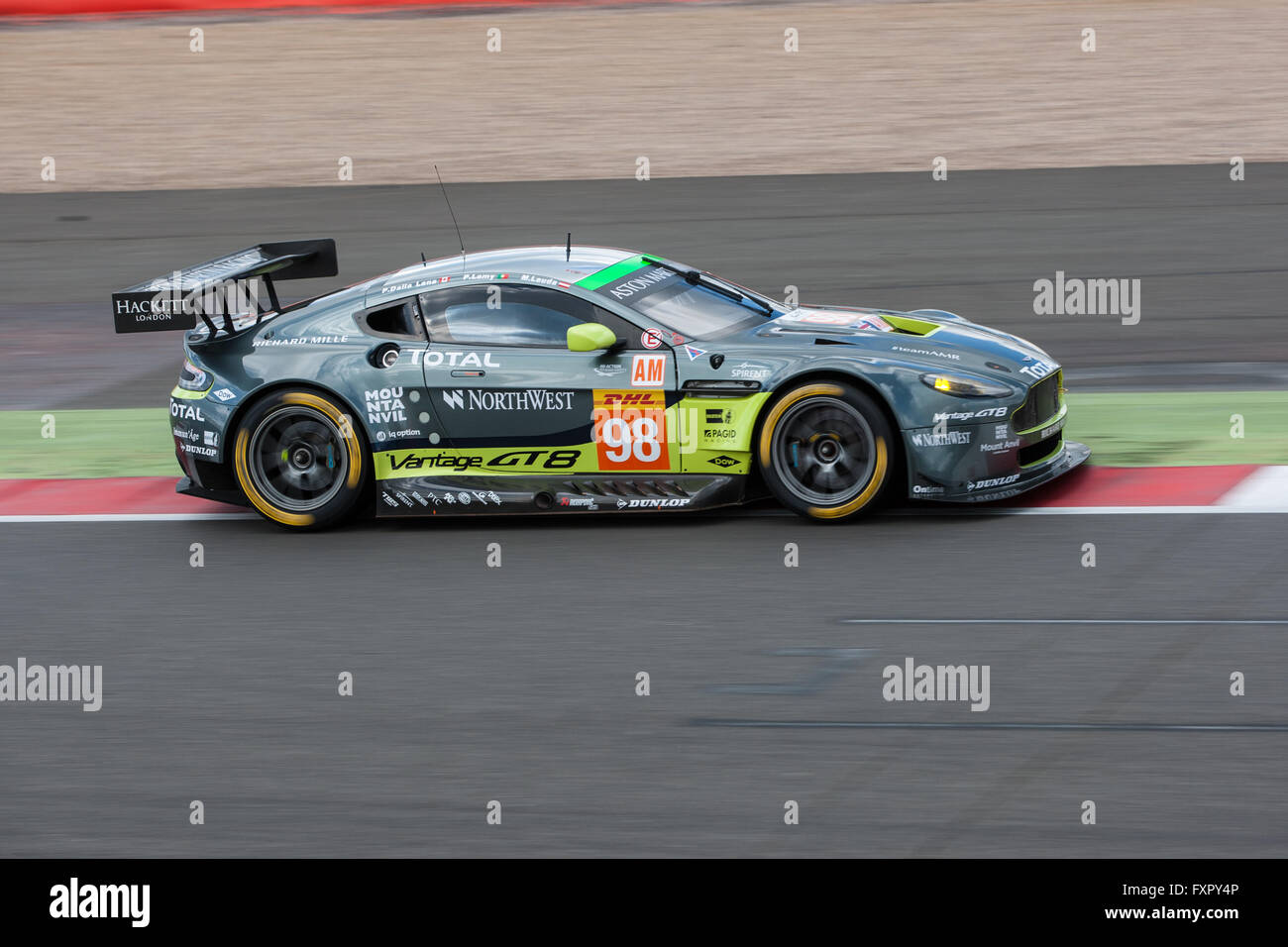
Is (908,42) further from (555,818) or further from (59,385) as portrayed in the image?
(555,818)

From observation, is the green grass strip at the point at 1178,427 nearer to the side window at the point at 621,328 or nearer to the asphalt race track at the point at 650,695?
the asphalt race track at the point at 650,695

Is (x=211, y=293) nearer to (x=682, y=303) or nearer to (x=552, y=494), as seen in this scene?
(x=552, y=494)

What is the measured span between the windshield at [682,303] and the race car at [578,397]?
0.02 m

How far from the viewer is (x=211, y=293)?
9.28 metres

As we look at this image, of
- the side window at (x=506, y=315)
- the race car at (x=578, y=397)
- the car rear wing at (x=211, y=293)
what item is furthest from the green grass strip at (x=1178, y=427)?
the car rear wing at (x=211, y=293)

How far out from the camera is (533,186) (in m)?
18.5

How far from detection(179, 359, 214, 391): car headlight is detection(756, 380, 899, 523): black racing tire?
286cm

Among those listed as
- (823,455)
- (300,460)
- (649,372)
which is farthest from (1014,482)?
(300,460)

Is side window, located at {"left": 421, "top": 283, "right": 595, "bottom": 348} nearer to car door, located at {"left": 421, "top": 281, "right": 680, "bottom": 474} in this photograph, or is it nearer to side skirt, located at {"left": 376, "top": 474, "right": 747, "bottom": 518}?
car door, located at {"left": 421, "top": 281, "right": 680, "bottom": 474}

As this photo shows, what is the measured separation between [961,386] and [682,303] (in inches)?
59.7

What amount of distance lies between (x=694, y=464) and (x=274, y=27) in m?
19.4

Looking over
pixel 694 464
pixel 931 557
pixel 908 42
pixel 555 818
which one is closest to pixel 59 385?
pixel 694 464

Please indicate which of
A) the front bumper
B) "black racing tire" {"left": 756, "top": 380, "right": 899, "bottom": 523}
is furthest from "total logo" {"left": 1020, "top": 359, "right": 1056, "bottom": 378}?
"black racing tire" {"left": 756, "top": 380, "right": 899, "bottom": 523}

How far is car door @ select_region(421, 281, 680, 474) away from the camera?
29.1 ft
